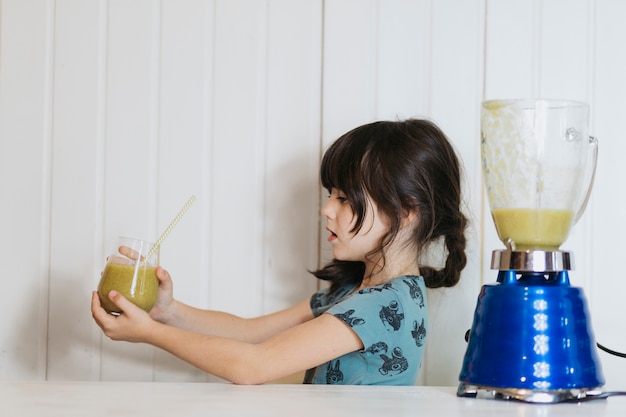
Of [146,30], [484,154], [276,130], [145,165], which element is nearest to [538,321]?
[484,154]

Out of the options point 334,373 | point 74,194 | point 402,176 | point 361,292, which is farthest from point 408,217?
point 74,194

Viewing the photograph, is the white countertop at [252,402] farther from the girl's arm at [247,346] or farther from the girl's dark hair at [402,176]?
the girl's dark hair at [402,176]

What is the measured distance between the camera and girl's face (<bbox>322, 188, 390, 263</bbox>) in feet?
4.81

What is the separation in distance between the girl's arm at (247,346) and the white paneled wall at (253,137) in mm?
359

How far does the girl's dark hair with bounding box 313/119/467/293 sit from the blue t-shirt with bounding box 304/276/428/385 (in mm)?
126

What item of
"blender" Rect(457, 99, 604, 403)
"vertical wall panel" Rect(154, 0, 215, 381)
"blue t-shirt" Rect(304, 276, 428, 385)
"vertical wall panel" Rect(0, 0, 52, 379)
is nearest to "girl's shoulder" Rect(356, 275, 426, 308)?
"blue t-shirt" Rect(304, 276, 428, 385)

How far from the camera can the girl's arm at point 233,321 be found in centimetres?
157

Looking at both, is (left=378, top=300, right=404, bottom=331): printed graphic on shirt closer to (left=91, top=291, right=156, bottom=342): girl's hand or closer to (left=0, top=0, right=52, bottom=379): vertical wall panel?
(left=91, top=291, right=156, bottom=342): girl's hand

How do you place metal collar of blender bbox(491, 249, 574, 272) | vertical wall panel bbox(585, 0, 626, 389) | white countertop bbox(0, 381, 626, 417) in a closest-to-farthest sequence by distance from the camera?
1. white countertop bbox(0, 381, 626, 417)
2. metal collar of blender bbox(491, 249, 574, 272)
3. vertical wall panel bbox(585, 0, 626, 389)

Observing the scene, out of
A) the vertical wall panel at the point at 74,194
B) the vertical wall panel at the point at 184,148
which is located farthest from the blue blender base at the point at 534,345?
the vertical wall panel at the point at 74,194

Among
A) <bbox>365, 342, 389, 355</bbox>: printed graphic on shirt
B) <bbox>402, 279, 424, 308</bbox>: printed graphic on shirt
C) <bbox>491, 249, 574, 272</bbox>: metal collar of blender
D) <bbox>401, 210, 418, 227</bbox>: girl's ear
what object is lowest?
<bbox>365, 342, 389, 355</bbox>: printed graphic on shirt

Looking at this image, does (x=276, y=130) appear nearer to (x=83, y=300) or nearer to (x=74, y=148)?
(x=74, y=148)

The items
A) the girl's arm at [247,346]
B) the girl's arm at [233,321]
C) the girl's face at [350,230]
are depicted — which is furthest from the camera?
the girl's arm at [233,321]

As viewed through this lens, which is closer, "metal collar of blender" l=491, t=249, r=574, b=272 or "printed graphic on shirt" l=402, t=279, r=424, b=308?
"metal collar of blender" l=491, t=249, r=574, b=272
